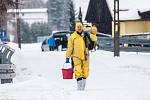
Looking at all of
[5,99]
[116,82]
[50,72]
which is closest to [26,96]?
[5,99]

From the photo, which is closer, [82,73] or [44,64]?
[82,73]

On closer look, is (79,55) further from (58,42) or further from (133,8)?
(133,8)

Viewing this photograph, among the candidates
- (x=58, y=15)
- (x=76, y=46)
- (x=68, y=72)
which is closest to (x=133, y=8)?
(x=68, y=72)

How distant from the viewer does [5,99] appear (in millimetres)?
11734

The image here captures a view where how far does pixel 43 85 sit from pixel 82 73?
118 centimetres

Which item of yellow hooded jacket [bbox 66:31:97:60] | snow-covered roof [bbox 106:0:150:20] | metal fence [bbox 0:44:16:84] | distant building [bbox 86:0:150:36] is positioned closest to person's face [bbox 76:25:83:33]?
yellow hooded jacket [bbox 66:31:97:60]

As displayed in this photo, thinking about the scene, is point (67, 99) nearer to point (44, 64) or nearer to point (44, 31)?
point (44, 64)

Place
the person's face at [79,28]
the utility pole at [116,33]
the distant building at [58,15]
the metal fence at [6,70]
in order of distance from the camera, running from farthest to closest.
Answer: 1. the distant building at [58,15]
2. the utility pole at [116,33]
3. the metal fence at [6,70]
4. the person's face at [79,28]

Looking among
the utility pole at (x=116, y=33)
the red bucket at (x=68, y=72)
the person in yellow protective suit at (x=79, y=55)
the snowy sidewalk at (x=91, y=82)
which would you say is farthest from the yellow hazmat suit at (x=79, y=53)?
the utility pole at (x=116, y=33)

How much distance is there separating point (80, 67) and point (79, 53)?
335mm

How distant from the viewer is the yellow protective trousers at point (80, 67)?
44.9 feet

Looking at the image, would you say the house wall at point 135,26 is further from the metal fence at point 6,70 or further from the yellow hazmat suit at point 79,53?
the yellow hazmat suit at point 79,53

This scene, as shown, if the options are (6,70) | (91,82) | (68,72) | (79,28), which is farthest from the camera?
(91,82)

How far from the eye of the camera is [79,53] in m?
13.7
